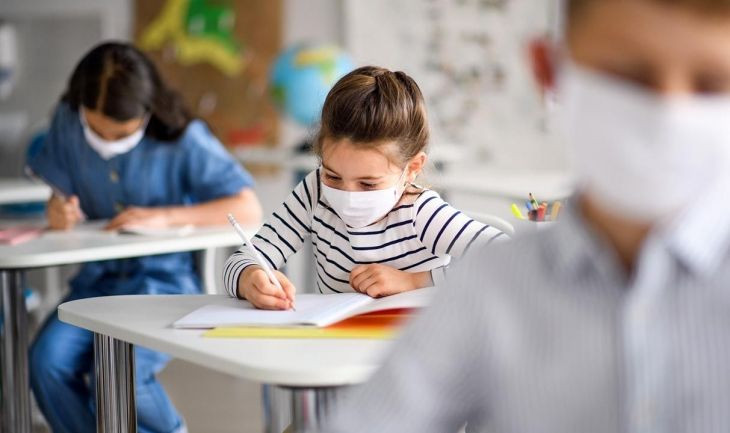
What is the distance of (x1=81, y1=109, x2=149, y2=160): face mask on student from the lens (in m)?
2.70

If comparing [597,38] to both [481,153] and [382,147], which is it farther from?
[481,153]

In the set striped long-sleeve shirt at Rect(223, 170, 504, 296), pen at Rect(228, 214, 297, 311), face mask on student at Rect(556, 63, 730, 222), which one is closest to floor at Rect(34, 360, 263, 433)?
striped long-sleeve shirt at Rect(223, 170, 504, 296)

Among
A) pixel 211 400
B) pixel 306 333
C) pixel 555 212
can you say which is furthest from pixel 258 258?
pixel 211 400

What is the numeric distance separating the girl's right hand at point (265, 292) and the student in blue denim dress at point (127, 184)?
755mm

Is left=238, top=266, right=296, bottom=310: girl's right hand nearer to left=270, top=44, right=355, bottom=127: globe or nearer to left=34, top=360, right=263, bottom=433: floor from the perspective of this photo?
left=34, top=360, right=263, bottom=433: floor

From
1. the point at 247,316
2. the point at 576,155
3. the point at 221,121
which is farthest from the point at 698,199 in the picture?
the point at 221,121

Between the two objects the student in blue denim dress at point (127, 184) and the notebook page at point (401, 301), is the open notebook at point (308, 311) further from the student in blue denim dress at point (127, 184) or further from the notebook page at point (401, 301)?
the student in blue denim dress at point (127, 184)

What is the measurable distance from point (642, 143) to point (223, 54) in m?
4.84

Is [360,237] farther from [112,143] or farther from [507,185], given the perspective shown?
[507,185]

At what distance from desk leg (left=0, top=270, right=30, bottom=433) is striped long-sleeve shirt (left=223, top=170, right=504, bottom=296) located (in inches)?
25.3

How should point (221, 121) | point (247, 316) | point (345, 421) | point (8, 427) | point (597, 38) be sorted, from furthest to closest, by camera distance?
point (221, 121) < point (8, 427) < point (247, 316) < point (345, 421) < point (597, 38)

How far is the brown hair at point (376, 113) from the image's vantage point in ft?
5.92

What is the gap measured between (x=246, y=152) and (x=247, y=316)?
323 cm

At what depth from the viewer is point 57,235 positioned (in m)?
2.61
